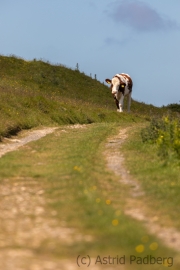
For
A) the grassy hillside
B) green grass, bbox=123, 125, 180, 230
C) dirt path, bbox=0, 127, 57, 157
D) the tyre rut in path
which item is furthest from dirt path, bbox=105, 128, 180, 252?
the grassy hillside

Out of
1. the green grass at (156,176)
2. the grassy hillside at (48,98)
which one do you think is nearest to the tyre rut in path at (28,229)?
the green grass at (156,176)

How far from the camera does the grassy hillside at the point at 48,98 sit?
97.2ft

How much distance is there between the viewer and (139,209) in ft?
32.2

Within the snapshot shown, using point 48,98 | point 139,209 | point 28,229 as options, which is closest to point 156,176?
point 139,209

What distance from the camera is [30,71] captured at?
5319cm

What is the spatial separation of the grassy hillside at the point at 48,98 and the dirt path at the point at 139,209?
26.7 ft

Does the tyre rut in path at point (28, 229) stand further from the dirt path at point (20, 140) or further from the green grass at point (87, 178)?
the dirt path at point (20, 140)

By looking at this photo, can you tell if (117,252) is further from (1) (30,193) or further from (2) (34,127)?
(2) (34,127)

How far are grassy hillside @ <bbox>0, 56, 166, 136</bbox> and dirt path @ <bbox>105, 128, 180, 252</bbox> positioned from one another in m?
8.15

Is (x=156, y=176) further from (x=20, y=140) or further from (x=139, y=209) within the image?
(x=20, y=140)

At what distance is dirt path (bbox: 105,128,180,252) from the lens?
26.5 feet

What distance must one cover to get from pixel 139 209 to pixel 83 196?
1.06 metres

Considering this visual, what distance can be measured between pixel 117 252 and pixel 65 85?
45.8 metres

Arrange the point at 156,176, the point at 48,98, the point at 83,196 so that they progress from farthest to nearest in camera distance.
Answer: the point at 48,98 → the point at 156,176 → the point at 83,196
